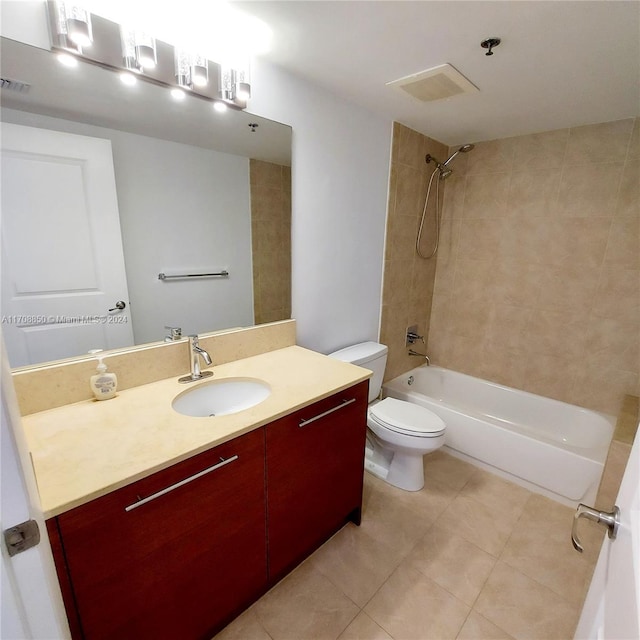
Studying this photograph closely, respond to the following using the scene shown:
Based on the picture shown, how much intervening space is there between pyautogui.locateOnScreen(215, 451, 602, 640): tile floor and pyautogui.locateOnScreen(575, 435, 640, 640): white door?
2.47 ft

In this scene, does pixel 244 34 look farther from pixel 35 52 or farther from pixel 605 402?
pixel 605 402

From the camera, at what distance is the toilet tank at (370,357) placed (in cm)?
201

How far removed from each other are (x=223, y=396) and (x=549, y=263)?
2.27m

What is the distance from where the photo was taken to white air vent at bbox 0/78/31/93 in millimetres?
950

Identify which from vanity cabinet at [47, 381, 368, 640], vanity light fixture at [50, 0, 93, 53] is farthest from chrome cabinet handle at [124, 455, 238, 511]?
vanity light fixture at [50, 0, 93, 53]

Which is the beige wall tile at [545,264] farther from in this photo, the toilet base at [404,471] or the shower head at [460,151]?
the toilet base at [404,471]

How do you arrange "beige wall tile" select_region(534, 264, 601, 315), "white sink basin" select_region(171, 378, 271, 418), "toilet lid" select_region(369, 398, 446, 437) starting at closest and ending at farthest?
"white sink basin" select_region(171, 378, 271, 418) < "toilet lid" select_region(369, 398, 446, 437) < "beige wall tile" select_region(534, 264, 601, 315)

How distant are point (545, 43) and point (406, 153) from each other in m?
1.03

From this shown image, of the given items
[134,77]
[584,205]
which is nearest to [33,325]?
[134,77]

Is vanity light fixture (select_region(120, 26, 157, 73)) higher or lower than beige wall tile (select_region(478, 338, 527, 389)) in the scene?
higher

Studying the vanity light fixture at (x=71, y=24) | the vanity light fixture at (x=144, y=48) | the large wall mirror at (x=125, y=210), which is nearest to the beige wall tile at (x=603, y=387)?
the large wall mirror at (x=125, y=210)

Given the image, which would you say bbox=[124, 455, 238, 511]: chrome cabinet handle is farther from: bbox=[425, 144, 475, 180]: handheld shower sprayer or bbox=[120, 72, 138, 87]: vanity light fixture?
bbox=[425, 144, 475, 180]: handheld shower sprayer

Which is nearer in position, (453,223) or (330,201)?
(330,201)

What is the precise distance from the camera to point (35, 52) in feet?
3.21
